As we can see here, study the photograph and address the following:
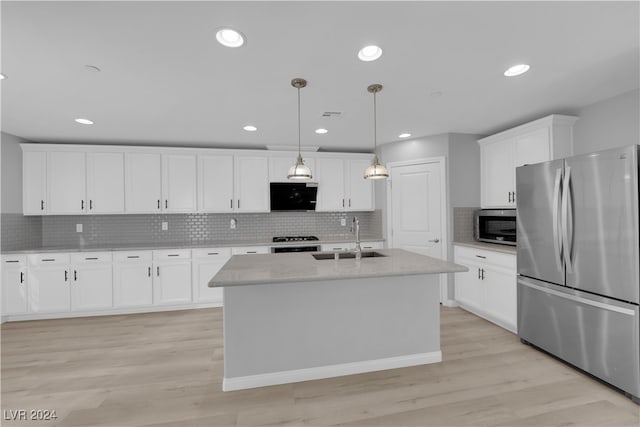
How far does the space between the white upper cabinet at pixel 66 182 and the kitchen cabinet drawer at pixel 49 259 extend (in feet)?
2.06

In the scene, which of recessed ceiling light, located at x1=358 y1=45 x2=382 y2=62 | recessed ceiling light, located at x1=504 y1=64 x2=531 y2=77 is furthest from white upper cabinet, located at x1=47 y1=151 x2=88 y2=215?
recessed ceiling light, located at x1=504 y1=64 x2=531 y2=77

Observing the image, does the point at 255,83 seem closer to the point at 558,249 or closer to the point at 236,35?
the point at 236,35

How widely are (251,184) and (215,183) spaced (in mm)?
549

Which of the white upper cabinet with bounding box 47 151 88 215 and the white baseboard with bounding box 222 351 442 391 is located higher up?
the white upper cabinet with bounding box 47 151 88 215

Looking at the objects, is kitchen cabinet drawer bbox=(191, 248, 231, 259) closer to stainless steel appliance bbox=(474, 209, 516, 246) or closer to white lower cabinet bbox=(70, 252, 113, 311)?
white lower cabinet bbox=(70, 252, 113, 311)

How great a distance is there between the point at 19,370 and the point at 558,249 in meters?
4.87

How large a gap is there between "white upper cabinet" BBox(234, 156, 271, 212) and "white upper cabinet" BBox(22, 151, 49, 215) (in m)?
2.60

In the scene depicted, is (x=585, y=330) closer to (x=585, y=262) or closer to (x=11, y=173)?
(x=585, y=262)

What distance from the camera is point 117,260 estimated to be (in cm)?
388

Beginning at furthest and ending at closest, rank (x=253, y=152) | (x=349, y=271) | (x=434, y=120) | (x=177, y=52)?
(x=253, y=152) → (x=434, y=120) → (x=349, y=271) → (x=177, y=52)

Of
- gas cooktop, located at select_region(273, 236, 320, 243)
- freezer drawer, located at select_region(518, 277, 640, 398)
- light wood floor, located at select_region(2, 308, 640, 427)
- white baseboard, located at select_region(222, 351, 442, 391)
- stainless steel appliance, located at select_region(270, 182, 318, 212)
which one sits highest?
stainless steel appliance, located at select_region(270, 182, 318, 212)

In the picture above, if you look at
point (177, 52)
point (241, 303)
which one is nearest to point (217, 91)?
point (177, 52)

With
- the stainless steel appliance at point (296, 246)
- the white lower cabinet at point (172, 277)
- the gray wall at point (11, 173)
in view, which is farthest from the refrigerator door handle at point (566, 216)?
the gray wall at point (11, 173)

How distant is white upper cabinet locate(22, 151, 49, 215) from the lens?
3.91m
